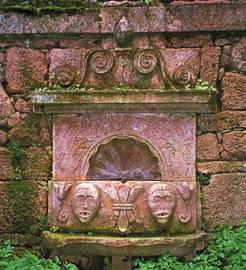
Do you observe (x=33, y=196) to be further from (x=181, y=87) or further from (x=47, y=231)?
(x=181, y=87)

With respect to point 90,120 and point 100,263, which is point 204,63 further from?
point 100,263

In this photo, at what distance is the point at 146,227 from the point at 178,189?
40cm

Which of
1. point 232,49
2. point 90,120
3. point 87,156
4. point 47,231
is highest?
point 232,49

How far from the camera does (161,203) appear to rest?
402 cm

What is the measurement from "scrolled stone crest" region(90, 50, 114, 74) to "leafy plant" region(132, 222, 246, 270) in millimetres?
1571

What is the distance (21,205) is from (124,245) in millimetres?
956

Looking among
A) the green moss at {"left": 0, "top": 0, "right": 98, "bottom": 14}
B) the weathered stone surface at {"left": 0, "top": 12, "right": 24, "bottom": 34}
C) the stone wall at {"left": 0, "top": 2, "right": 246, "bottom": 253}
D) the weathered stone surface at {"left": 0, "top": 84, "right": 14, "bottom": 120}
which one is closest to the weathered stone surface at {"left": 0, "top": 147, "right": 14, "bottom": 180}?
the stone wall at {"left": 0, "top": 2, "right": 246, "bottom": 253}

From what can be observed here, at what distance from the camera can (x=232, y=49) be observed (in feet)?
13.7

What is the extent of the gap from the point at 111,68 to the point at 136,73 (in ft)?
0.70

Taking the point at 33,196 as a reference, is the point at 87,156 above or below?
above

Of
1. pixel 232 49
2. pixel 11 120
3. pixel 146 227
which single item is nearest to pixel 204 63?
pixel 232 49

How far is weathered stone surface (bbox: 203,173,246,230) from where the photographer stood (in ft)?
13.6

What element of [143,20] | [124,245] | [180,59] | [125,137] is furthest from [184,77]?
[124,245]

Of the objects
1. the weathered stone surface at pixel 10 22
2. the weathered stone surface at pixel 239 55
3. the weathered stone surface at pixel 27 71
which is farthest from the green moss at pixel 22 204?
the weathered stone surface at pixel 239 55
